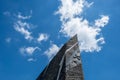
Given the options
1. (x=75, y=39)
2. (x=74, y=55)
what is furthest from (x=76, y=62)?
(x=75, y=39)

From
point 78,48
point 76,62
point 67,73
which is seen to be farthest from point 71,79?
point 78,48

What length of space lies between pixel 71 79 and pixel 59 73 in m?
0.85

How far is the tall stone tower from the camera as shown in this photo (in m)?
13.4

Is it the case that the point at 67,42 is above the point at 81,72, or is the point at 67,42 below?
above

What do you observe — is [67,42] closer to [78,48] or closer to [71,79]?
[78,48]

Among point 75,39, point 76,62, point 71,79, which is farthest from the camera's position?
point 75,39

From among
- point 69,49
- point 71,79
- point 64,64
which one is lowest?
point 71,79

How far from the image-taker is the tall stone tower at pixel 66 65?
13403 mm

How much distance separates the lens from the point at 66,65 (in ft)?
45.1

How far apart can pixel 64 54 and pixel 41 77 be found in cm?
176

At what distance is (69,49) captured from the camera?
14.7 metres

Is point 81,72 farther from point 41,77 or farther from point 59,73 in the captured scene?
point 41,77

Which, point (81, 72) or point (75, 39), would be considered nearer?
point (81, 72)

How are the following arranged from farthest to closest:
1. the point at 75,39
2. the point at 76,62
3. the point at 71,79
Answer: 1. the point at 75,39
2. the point at 76,62
3. the point at 71,79
